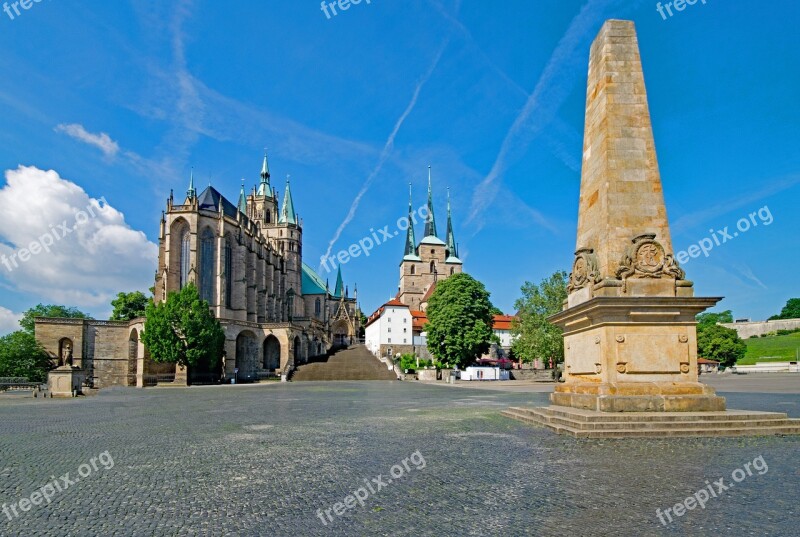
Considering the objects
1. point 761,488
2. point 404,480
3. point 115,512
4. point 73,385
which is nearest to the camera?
point 115,512

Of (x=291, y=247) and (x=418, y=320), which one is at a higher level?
(x=291, y=247)

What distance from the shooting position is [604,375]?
1016cm

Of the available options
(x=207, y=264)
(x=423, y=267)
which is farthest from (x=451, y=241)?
(x=207, y=264)

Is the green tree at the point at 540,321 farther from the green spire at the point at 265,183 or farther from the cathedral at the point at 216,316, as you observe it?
the green spire at the point at 265,183

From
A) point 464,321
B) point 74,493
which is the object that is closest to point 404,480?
point 74,493

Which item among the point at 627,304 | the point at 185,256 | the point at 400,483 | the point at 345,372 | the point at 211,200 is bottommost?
the point at 345,372

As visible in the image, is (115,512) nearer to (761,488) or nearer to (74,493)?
(74,493)

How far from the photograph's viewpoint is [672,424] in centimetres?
927

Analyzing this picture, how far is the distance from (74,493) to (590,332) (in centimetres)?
877

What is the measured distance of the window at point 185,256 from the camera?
63.4m

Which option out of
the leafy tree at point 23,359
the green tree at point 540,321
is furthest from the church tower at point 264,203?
the green tree at point 540,321

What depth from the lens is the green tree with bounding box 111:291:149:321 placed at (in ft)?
251

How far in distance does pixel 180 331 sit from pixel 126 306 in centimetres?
3311

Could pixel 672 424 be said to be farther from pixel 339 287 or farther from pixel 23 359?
pixel 339 287
